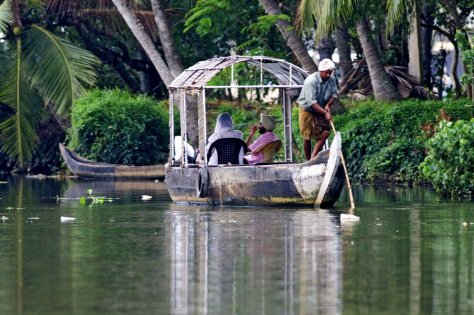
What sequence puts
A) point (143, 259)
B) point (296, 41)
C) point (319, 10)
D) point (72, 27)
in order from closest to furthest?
point (143, 259), point (319, 10), point (296, 41), point (72, 27)

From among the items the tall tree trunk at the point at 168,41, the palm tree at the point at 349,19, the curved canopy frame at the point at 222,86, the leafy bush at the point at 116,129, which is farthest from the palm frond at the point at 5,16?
the curved canopy frame at the point at 222,86

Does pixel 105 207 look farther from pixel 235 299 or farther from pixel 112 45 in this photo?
pixel 112 45

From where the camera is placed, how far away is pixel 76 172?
32188mm

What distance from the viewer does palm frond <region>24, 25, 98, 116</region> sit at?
31922 millimetres

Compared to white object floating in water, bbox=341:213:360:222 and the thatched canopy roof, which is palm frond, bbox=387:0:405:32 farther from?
white object floating in water, bbox=341:213:360:222

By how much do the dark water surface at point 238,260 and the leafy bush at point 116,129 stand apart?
38.7 ft

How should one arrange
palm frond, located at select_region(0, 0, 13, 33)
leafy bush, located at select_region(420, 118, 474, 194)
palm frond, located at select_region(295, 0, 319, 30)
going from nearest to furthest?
leafy bush, located at select_region(420, 118, 474, 194), palm frond, located at select_region(295, 0, 319, 30), palm frond, located at select_region(0, 0, 13, 33)

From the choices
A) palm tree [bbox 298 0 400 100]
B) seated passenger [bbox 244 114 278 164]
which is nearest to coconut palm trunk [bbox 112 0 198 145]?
palm tree [bbox 298 0 400 100]

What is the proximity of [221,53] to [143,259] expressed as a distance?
77.8 feet

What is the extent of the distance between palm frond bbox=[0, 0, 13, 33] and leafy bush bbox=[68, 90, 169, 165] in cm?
254

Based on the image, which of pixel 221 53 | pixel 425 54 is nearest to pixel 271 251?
pixel 425 54

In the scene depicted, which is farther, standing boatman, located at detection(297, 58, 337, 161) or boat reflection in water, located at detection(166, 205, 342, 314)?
standing boatman, located at detection(297, 58, 337, 161)

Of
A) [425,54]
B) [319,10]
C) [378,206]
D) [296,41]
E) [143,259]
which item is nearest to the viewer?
[143,259]

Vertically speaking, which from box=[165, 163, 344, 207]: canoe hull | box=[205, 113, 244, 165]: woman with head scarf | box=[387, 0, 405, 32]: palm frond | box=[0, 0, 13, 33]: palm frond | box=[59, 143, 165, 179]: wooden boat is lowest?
box=[165, 163, 344, 207]: canoe hull
